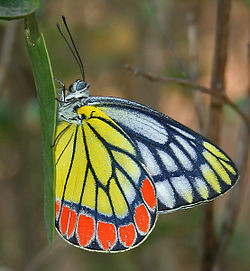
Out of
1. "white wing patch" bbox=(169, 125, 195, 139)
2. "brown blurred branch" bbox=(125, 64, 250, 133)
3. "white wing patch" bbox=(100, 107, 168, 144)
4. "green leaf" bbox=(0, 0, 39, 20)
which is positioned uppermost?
"white wing patch" bbox=(100, 107, 168, 144)

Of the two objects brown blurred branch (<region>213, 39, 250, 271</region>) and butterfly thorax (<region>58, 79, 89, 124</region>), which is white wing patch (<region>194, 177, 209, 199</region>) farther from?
butterfly thorax (<region>58, 79, 89, 124</region>)

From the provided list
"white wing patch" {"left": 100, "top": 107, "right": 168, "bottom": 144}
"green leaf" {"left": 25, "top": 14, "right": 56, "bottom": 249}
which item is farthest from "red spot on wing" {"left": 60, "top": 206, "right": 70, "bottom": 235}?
"green leaf" {"left": 25, "top": 14, "right": 56, "bottom": 249}

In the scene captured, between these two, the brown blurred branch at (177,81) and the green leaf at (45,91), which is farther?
the brown blurred branch at (177,81)

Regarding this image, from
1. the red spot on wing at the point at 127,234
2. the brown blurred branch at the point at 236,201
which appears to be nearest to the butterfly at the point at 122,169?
the red spot on wing at the point at 127,234

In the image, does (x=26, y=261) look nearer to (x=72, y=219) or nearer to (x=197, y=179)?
(x=72, y=219)

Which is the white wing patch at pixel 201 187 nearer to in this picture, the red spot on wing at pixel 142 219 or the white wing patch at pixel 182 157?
the white wing patch at pixel 182 157

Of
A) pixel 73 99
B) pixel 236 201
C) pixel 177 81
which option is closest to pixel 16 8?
pixel 177 81

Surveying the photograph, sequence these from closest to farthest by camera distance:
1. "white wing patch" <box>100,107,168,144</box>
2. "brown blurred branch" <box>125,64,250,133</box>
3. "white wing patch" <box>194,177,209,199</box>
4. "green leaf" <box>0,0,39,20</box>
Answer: "green leaf" <box>0,0,39,20</box>, "brown blurred branch" <box>125,64,250,133</box>, "white wing patch" <box>194,177,209,199</box>, "white wing patch" <box>100,107,168,144</box>
